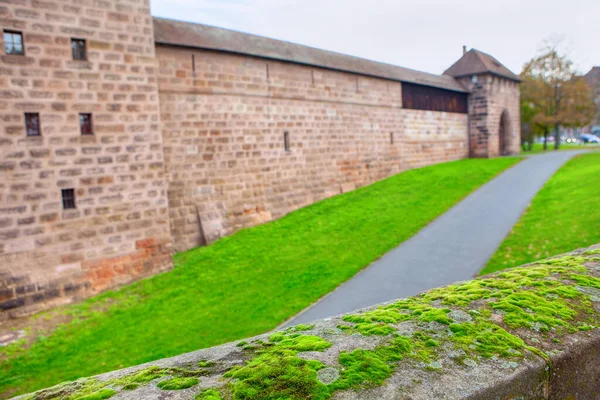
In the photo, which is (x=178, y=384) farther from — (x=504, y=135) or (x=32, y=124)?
(x=504, y=135)

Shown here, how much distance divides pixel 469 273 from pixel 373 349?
8679 mm

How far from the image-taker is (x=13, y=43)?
9.75m

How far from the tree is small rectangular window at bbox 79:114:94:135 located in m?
34.6

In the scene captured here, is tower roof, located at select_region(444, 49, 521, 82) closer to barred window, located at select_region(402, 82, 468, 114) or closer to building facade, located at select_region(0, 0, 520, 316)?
barred window, located at select_region(402, 82, 468, 114)

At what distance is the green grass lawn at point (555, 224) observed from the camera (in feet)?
33.7

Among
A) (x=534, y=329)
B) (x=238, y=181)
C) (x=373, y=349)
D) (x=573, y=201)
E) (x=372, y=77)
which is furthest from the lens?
(x=372, y=77)

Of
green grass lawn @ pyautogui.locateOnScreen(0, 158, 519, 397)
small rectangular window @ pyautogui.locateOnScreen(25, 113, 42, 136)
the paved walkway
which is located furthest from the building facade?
the paved walkway

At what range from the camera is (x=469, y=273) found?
9914 mm

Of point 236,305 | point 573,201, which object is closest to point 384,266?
point 236,305

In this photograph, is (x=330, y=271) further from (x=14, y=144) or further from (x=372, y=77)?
(x=372, y=77)

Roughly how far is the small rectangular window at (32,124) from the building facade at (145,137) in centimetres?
2

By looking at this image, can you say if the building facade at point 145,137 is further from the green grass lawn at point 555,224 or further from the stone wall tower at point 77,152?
the green grass lawn at point 555,224

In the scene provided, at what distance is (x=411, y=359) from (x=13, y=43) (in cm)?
1107

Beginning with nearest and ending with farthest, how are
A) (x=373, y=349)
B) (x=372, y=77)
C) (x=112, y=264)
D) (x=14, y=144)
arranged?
(x=373, y=349) → (x=14, y=144) → (x=112, y=264) → (x=372, y=77)
